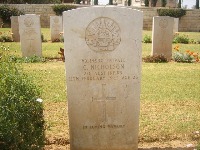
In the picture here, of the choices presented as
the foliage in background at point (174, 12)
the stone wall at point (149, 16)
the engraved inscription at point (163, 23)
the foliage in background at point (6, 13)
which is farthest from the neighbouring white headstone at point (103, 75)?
the foliage in background at point (174, 12)

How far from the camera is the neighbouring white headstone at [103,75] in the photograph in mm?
3814

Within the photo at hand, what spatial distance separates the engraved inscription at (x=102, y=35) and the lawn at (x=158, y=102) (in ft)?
3.95

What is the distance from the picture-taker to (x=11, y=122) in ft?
9.83

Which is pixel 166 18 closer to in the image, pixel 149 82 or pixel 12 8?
pixel 149 82

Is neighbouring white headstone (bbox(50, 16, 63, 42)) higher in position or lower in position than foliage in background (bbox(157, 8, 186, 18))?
lower

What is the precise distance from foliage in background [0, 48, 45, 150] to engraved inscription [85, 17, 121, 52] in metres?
0.94

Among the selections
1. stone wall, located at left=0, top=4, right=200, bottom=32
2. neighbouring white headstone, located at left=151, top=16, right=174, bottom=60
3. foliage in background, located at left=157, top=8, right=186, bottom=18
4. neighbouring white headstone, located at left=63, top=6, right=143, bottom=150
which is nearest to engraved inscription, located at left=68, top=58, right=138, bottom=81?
neighbouring white headstone, located at left=63, top=6, right=143, bottom=150

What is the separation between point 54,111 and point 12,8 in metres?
29.3

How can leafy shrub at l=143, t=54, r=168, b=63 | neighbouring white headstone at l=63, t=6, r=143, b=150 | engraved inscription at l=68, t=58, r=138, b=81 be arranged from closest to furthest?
1. neighbouring white headstone at l=63, t=6, r=143, b=150
2. engraved inscription at l=68, t=58, r=138, b=81
3. leafy shrub at l=143, t=54, r=168, b=63

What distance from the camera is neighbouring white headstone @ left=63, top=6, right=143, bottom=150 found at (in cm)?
381

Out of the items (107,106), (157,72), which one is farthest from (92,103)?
(157,72)

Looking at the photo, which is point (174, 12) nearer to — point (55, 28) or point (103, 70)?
point (55, 28)

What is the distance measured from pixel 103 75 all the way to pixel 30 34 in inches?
334

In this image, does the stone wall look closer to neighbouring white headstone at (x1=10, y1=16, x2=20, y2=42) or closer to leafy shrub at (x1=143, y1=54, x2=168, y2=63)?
neighbouring white headstone at (x1=10, y1=16, x2=20, y2=42)
